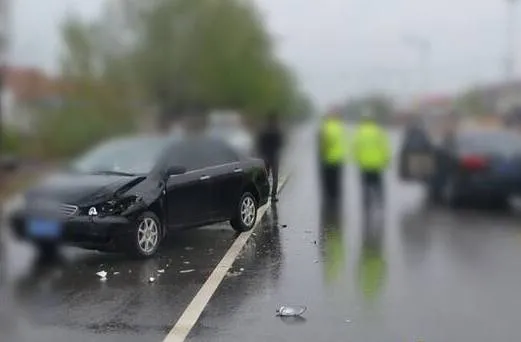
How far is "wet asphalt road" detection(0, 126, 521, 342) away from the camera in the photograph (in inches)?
203

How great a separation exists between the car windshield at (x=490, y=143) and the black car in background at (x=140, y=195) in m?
5.98

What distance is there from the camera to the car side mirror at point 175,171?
659 cm

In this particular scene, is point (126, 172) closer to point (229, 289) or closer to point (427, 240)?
point (229, 289)

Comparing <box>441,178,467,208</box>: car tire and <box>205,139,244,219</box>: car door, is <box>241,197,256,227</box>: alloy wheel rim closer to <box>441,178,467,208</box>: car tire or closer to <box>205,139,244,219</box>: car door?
<box>205,139,244,219</box>: car door

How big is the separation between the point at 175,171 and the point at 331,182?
5.11 metres

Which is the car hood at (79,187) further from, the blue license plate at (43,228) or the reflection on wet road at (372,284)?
the reflection on wet road at (372,284)

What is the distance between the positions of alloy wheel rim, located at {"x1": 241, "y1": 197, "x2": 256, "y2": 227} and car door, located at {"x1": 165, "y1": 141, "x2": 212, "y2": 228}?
32cm

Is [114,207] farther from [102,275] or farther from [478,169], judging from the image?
[478,169]

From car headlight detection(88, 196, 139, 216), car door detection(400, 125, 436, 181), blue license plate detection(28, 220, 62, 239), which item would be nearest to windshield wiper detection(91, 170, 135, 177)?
car headlight detection(88, 196, 139, 216)

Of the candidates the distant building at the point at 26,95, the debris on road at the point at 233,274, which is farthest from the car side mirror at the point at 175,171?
the distant building at the point at 26,95

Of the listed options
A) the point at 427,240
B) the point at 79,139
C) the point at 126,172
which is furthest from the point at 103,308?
the point at 427,240

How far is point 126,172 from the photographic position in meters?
6.43

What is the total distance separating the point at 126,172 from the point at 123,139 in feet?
2.30

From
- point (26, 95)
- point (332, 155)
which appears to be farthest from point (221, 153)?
point (332, 155)
